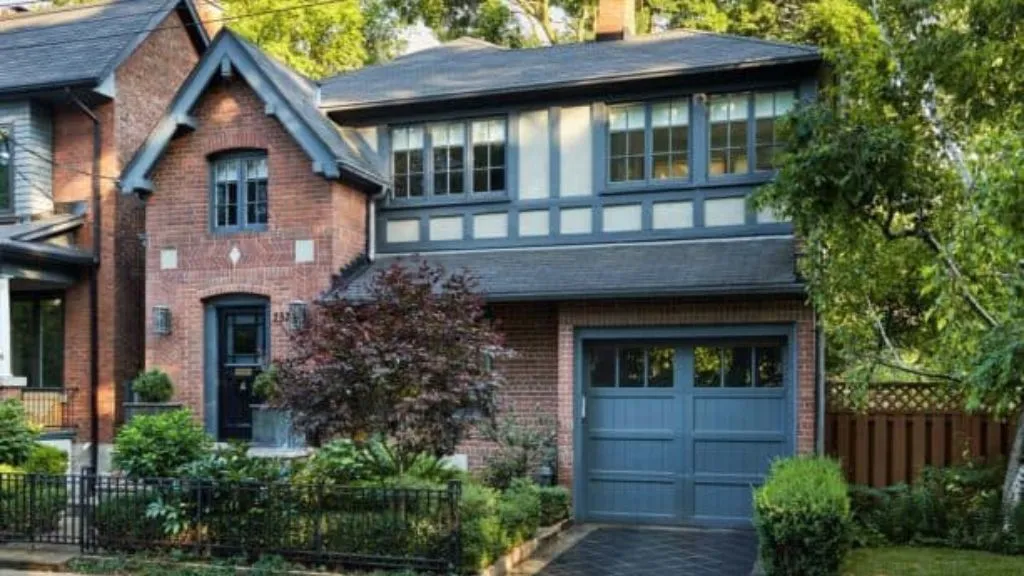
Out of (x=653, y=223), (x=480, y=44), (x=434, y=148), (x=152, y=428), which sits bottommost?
(x=152, y=428)

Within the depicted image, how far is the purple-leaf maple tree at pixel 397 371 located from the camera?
911 centimetres

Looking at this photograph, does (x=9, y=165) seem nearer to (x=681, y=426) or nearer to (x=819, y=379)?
(x=681, y=426)

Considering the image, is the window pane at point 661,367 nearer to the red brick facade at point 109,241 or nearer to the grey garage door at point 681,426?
the grey garage door at point 681,426

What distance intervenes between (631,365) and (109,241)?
8.97 m

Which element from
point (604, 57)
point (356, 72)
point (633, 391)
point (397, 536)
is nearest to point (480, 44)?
point (356, 72)

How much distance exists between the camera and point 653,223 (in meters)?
13.1

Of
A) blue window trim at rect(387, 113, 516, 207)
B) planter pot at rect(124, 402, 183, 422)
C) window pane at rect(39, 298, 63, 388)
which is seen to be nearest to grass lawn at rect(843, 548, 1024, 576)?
blue window trim at rect(387, 113, 516, 207)

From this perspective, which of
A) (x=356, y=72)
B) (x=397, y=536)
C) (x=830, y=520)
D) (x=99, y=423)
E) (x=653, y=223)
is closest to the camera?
(x=830, y=520)

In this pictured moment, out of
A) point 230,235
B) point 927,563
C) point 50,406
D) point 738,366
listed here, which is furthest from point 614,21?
point 50,406

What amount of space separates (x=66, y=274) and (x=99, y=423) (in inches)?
98.4

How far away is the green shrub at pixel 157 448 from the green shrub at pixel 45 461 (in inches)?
86.4

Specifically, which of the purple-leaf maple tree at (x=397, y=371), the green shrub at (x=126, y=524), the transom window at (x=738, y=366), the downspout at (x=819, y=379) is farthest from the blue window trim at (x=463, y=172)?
the green shrub at (x=126, y=524)

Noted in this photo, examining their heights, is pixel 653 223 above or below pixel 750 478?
above

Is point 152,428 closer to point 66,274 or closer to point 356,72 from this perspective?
point 66,274
